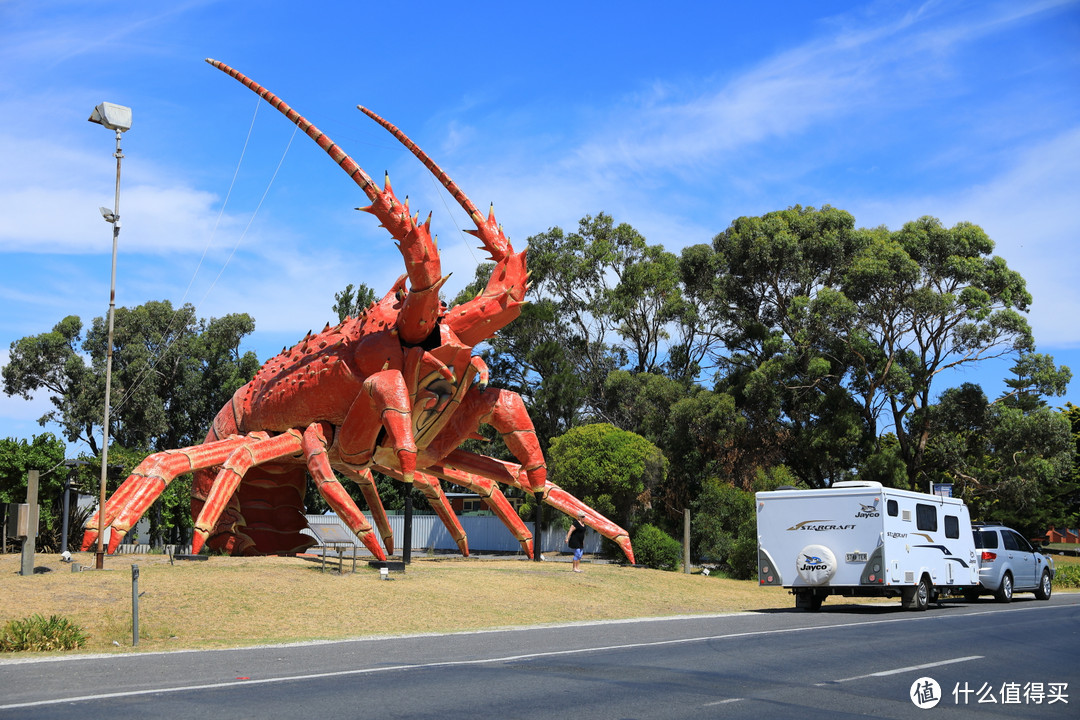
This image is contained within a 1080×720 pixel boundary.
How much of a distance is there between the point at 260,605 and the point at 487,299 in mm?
7973

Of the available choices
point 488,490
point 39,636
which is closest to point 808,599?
point 488,490

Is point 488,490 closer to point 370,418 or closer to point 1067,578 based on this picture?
point 370,418

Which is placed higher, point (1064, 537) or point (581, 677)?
point (581, 677)

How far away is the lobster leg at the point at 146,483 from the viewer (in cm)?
1638

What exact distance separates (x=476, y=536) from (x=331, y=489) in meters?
24.7

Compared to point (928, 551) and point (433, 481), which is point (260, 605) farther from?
point (928, 551)

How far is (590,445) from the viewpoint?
117 feet

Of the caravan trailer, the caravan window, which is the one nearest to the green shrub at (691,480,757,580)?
the caravan window

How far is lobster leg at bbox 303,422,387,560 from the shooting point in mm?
18047

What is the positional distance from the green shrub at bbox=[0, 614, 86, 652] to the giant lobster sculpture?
541cm

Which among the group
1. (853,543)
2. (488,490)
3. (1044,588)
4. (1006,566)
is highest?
(488,490)

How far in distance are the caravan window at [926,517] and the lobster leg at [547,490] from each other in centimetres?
598

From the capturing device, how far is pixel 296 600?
560 inches

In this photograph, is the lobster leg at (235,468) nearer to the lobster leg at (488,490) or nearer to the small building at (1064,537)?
the lobster leg at (488,490)
